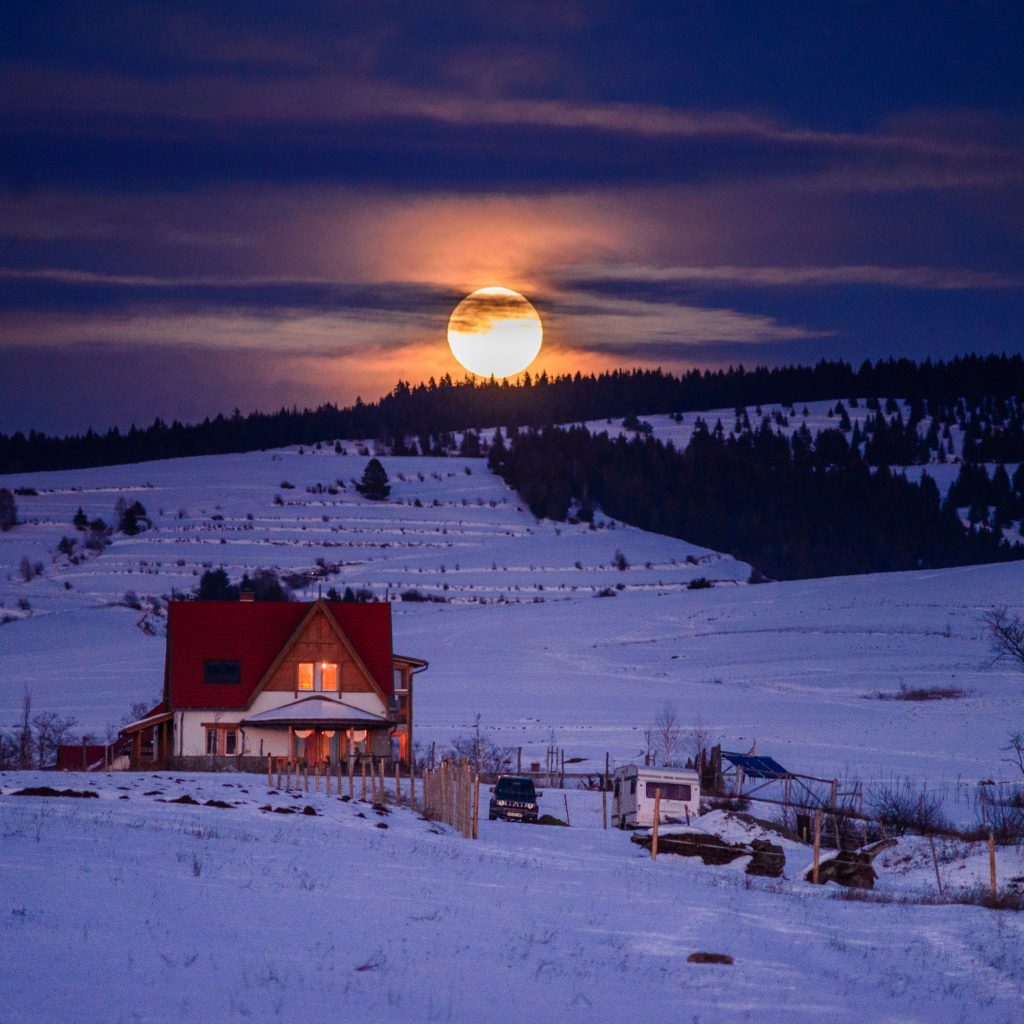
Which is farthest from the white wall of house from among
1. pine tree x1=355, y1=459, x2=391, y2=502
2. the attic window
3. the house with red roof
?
pine tree x1=355, y1=459, x2=391, y2=502

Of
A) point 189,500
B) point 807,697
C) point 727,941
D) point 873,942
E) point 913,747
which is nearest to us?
point 727,941

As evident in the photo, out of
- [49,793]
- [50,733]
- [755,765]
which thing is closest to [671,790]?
[755,765]

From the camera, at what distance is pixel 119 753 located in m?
54.0

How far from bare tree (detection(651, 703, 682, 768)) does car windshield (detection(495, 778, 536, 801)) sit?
51.5ft

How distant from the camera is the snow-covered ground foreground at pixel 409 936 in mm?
13133

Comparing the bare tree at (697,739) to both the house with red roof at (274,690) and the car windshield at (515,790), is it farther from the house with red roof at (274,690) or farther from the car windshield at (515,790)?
the car windshield at (515,790)

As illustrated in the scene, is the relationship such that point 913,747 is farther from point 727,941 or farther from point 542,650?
point 727,941

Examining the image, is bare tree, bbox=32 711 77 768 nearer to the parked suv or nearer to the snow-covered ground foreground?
the parked suv

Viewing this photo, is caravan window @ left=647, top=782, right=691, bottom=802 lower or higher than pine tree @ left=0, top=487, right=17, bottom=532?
lower

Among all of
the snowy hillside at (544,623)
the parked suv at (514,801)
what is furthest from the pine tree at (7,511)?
the parked suv at (514,801)

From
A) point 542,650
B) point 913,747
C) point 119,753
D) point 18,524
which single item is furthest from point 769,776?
point 18,524

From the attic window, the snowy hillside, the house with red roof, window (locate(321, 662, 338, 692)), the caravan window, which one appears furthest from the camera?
the snowy hillside

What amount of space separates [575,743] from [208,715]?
59.5 feet

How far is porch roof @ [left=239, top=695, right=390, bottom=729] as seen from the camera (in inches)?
2108
